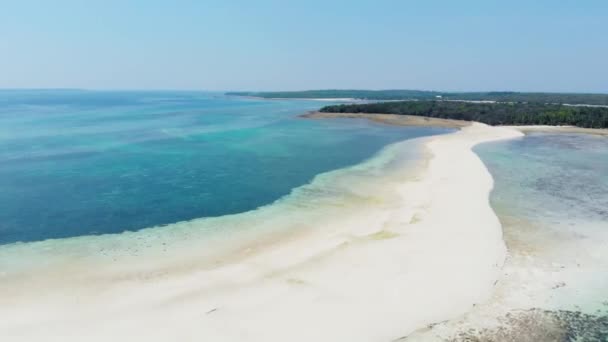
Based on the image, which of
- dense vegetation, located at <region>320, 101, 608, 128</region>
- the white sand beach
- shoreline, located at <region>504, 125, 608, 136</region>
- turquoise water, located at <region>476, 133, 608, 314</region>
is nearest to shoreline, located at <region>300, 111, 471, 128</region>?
dense vegetation, located at <region>320, 101, 608, 128</region>

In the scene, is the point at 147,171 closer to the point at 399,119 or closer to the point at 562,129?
the point at 399,119

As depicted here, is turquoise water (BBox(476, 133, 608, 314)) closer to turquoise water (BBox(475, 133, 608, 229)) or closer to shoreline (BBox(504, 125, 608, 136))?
turquoise water (BBox(475, 133, 608, 229))

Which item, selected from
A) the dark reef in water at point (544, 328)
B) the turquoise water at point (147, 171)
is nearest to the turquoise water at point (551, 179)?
the dark reef in water at point (544, 328)

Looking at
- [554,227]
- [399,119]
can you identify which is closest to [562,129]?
[399,119]

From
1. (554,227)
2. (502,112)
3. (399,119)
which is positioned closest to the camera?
(554,227)

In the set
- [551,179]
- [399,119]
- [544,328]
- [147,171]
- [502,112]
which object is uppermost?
[502,112]

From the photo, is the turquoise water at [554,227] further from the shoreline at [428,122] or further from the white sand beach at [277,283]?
the shoreline at [428,122]
